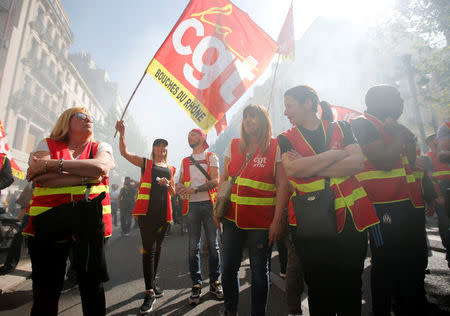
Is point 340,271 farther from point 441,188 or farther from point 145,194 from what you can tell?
point 441,188

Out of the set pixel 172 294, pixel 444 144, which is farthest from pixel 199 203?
pixel 444 144

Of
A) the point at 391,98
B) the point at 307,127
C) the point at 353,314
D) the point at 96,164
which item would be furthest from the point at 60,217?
the point at 391,98

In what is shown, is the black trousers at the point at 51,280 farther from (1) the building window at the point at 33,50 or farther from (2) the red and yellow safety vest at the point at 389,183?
(1) the building window at the point at 33,50

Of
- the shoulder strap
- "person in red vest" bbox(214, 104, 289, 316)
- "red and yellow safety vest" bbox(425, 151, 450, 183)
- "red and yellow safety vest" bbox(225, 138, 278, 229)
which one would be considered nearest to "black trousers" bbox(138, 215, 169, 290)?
the shoulder strap

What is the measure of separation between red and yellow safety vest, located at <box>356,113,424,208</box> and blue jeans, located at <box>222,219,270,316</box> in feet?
3.16

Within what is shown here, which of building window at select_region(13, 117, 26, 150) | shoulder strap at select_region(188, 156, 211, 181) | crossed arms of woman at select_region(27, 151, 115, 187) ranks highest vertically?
building window at select_region(13, 117, 26, 150)

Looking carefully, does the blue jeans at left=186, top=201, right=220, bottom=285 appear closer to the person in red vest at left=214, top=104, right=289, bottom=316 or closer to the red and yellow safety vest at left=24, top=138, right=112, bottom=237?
the person in red vest at left=214, top=104, right=289, bottom=316

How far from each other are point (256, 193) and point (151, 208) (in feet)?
5.68

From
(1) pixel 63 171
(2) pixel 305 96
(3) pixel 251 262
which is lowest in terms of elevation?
(3) pixel 251 262

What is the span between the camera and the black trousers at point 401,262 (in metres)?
1.94

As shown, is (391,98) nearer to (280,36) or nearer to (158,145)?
(280,36)

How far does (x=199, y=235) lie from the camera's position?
353cm

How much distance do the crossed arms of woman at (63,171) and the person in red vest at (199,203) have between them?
166 cm

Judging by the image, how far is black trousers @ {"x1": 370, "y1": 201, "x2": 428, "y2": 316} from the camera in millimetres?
1939
